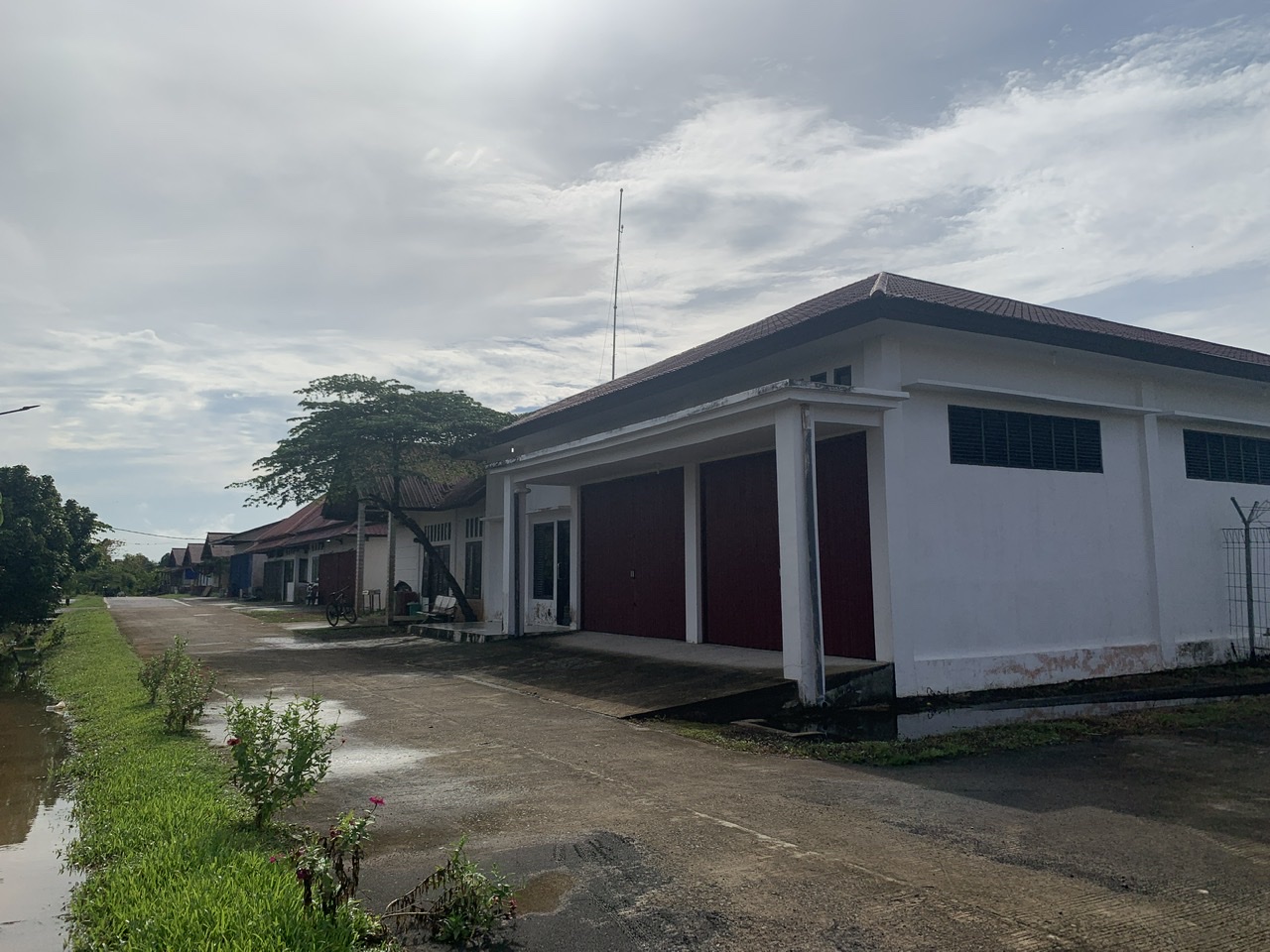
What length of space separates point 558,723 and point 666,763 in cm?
214

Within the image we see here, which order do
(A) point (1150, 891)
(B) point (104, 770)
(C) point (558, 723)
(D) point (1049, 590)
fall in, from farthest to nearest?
(D) point (1049, 590) → (C) point (558, 723) → (B) point (104, 770) → (A) point (1150, 891)

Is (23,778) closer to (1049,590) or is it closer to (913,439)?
(913,439)

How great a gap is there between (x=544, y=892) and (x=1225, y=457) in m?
13.3

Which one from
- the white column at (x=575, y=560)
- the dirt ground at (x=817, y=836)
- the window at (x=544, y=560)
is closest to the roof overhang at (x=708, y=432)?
the white column at (x=575, y=560)

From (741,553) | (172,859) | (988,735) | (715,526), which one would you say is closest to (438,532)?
(715,526)

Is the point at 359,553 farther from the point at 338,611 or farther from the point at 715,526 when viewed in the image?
the point at 715,526

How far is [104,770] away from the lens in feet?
23.1

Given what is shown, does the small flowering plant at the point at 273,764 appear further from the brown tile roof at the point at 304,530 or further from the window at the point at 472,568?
the brown tile roof at the point at 304,530

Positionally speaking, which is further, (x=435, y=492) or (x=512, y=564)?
(x=435, y=492)

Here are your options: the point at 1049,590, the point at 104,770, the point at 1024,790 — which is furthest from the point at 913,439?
the point at 104,770

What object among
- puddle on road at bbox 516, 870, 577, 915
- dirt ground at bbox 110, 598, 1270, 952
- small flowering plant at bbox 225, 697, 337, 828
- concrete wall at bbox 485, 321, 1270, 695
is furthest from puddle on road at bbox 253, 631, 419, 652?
puddle on road at bbox 516, 870, 577, 915

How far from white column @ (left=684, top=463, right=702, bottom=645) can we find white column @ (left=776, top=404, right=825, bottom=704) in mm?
4277

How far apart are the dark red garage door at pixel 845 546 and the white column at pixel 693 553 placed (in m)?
2.84

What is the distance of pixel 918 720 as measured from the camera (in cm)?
901
